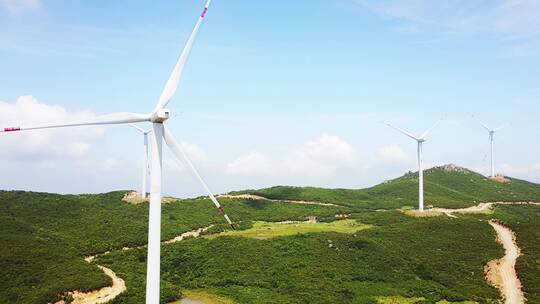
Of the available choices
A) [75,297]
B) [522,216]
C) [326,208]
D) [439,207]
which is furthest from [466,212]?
[75,297]

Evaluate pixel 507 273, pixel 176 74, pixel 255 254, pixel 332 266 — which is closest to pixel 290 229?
pixel 255 254

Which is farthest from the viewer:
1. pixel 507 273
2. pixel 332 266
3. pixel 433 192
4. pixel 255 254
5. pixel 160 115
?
pixel 433 192

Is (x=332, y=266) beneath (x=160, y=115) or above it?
beneath

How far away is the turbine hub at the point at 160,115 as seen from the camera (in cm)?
3070

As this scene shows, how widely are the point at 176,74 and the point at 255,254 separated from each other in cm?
3935

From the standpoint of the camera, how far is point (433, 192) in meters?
142

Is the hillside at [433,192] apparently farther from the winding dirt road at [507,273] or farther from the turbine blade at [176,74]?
the turbine blade at [176,74]

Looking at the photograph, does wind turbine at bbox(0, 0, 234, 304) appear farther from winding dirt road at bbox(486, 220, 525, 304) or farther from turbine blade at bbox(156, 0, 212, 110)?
winding dirt road at bbox(486, 220, 525, 304)

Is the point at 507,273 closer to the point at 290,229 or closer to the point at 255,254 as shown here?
the point at 290,229

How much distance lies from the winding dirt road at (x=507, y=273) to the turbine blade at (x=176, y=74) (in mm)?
46595

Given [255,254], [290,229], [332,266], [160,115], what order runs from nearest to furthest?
[160,115] → [332,266] → [255,254] → [290,229]

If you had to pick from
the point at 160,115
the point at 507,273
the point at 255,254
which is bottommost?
the point at 507,273

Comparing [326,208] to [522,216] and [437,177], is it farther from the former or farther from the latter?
[437,177]

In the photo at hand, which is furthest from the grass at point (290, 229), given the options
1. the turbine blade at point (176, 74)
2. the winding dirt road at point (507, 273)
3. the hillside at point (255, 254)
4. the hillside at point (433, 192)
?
the turbine blade at point (176, 74)
